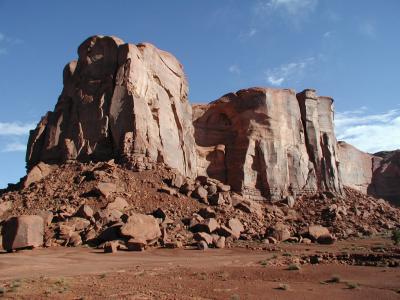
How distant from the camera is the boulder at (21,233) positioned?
1994 cm

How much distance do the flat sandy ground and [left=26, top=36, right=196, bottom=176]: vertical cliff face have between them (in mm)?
9344

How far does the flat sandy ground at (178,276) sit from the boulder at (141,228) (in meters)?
0.90

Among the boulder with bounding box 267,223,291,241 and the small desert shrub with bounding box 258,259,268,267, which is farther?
the boulder with bounding box 267,223,291,241

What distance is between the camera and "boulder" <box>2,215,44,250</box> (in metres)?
19.9

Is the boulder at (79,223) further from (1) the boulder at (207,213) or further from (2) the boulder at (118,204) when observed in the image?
(1) the boulder at (207,213)

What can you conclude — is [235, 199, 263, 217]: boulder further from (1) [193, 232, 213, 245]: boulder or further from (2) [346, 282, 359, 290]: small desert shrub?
(2) [346, 282, 359, 290]: small desert shrub

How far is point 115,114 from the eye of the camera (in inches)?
1127

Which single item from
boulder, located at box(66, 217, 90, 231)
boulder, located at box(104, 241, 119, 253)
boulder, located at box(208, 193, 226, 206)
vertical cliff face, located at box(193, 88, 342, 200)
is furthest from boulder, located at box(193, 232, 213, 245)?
vertical cliff face, located at box(193, 88, 342, 200)

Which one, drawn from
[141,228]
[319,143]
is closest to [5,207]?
[141,228]

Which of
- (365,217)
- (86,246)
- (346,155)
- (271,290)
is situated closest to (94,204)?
(86,246)

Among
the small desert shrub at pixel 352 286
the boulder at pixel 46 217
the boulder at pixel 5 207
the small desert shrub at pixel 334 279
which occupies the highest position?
the boulder at pixel 5 207

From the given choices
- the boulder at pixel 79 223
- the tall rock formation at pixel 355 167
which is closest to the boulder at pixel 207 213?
the boulder at pixel 79 223

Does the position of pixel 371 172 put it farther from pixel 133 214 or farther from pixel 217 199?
pixel 133 214

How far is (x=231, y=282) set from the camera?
13219mm
